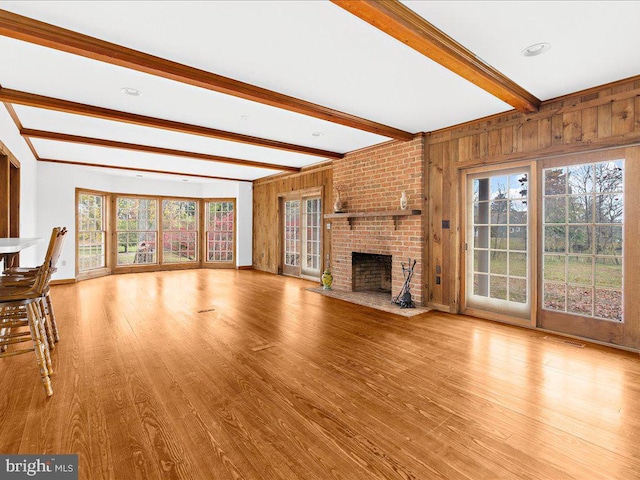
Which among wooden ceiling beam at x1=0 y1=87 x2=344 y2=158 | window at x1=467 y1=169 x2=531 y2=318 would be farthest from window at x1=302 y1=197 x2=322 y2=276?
window at x1=467 y1=169 x2=531 y2=318

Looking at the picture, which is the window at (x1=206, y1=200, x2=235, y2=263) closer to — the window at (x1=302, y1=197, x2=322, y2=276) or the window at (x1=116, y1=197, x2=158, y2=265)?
the window at (x1=116, y1=197, x2=158, y2=265)

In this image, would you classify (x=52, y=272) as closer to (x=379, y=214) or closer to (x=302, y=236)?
(x=379, y=214)

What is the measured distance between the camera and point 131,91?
3322 millimetres

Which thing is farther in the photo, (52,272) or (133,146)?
(133,146)

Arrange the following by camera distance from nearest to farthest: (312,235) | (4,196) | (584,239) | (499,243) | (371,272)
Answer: (584,239) → (4,196) → (499,243) → (371,272) → (312,235)

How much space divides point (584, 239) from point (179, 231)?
8.90 meters

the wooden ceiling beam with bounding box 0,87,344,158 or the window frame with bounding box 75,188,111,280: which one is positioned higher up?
the wooden ceiling beam with bounding box 0,87,344,158

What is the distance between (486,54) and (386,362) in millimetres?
2705

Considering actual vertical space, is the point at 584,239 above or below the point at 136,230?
below

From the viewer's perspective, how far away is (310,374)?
2645mm

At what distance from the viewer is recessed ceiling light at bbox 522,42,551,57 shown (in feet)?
8.33

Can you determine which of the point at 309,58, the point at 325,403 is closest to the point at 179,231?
the point at 309,58

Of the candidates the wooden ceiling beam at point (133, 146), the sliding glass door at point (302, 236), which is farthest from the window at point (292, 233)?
the wooden ceiling beam at point (133, 146)

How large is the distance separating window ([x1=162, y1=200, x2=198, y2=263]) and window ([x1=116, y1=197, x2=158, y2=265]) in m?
0.25
